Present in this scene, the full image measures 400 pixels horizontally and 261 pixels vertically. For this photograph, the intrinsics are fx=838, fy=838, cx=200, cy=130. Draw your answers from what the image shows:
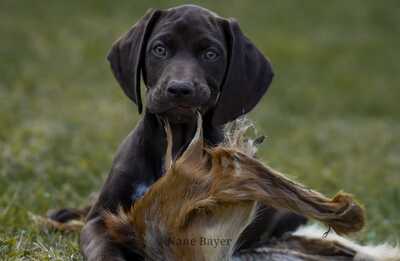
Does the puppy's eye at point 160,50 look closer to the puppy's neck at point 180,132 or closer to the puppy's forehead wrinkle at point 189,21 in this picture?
the puppy's forehead wrinkle at point 189,21

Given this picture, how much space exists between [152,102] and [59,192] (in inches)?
97.6

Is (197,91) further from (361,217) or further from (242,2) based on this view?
(242,2)

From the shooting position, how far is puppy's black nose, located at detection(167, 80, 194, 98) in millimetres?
4953

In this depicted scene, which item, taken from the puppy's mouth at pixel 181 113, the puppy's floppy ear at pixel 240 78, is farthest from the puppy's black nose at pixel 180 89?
the puppy's floppy ear at pixel 240 78

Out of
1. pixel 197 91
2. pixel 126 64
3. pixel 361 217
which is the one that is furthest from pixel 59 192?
pixel 361 217

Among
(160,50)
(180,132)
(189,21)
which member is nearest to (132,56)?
(160,50)

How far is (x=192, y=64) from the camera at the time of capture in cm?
530

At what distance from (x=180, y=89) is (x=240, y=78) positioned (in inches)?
25.5

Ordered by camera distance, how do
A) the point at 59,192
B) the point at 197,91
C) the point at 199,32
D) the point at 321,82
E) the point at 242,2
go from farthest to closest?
the point at 242,2 → the point at 321,82 → the point at 59,192 → the point at 199,32 → the point at 197,91

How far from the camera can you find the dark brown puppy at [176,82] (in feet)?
16.9

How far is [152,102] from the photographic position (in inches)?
204

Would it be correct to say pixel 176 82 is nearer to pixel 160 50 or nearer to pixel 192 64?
pixel 192 64

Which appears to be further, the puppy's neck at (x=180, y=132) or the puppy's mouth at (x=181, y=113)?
the puppy's neck at (x=180, y=132)

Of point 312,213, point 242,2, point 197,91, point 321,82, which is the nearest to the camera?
point 312,213
